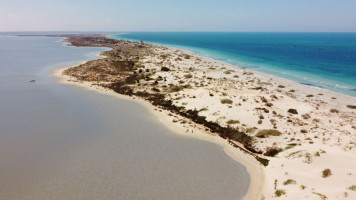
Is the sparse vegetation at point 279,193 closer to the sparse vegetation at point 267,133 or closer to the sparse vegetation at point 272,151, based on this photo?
the sparse vegetation at point 272,151

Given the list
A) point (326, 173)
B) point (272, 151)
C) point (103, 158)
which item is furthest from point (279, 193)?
point (103, 158)

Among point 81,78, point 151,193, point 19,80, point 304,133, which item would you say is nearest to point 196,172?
point 151,193

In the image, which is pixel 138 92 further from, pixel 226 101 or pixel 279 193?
pixel 279 193

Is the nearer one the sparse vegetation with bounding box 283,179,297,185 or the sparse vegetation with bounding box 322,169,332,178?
the sparse vegetation with bounding box 283,179,297,185

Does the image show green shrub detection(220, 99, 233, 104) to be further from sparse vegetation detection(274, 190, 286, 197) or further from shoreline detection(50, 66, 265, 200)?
sparse vegetation detection(274, 190, 286, 197)

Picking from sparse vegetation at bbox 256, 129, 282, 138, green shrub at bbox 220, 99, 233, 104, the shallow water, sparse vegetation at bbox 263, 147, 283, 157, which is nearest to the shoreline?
the shallow water

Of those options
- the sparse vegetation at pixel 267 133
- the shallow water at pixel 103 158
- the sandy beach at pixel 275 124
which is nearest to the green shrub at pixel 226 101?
Answer: the sandy beach at pixel 275 124
